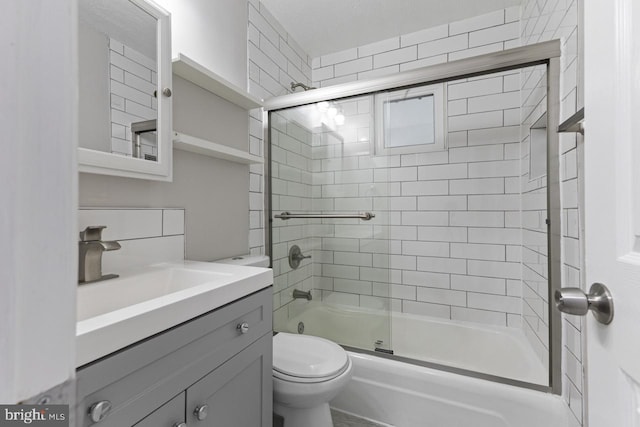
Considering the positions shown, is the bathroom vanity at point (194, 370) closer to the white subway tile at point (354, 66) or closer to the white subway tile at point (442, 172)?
the white subway tile at point (442, 172)

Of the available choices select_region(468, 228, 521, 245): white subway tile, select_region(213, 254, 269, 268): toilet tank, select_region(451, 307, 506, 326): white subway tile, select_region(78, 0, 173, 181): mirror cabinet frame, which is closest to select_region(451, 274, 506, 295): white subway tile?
select_region(451, 307, 506, 326): white subway tile

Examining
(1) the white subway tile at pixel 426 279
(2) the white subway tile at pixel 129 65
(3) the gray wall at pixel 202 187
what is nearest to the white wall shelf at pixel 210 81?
(3) the gray wall at pixel 202 187

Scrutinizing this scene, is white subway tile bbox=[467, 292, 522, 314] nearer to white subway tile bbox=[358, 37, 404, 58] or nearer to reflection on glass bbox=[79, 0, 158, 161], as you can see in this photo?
white subway tile bbox=[358, 37, 404, 58]

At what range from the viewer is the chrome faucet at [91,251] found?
895 millimetres

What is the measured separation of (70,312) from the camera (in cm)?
20

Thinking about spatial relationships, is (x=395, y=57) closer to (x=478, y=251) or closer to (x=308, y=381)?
(x=478, y=251)

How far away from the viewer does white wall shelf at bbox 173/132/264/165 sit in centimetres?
121

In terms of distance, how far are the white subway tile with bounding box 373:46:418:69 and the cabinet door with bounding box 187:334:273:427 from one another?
2147 mm

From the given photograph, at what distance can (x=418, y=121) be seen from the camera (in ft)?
7.04

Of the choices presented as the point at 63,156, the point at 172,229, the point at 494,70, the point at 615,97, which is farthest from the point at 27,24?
the point at 494,70

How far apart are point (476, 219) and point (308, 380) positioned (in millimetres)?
1566

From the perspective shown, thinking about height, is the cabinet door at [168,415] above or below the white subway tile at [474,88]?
below

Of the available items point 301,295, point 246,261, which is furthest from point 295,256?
point 246,261

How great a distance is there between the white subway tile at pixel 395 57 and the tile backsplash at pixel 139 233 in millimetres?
1883
